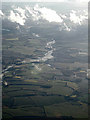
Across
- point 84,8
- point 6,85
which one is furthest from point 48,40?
point 84,8

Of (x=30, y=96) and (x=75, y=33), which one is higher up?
(x=75, y=33)

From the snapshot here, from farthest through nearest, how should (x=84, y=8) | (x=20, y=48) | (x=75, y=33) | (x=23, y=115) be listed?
1. (x=84, y=8)
2. (x=75, y=33)
3. (x=20, y=48)
4. (x=23, y=115)

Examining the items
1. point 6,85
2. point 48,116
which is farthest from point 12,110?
point 6,85

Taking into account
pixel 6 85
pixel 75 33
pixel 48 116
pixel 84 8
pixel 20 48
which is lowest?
pixel 48 116

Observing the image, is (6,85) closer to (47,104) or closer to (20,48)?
(47,104)

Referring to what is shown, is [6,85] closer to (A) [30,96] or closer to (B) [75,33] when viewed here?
(A) [30,96]

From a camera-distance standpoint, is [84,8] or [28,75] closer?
[28,75]

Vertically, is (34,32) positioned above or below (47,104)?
above

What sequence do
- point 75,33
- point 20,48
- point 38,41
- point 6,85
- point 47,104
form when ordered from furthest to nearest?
point 75,33 < point 38,41 < point 20,48 < point 6,85 < point 47,104

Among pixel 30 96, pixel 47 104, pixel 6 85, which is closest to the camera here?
pixel 47 104
